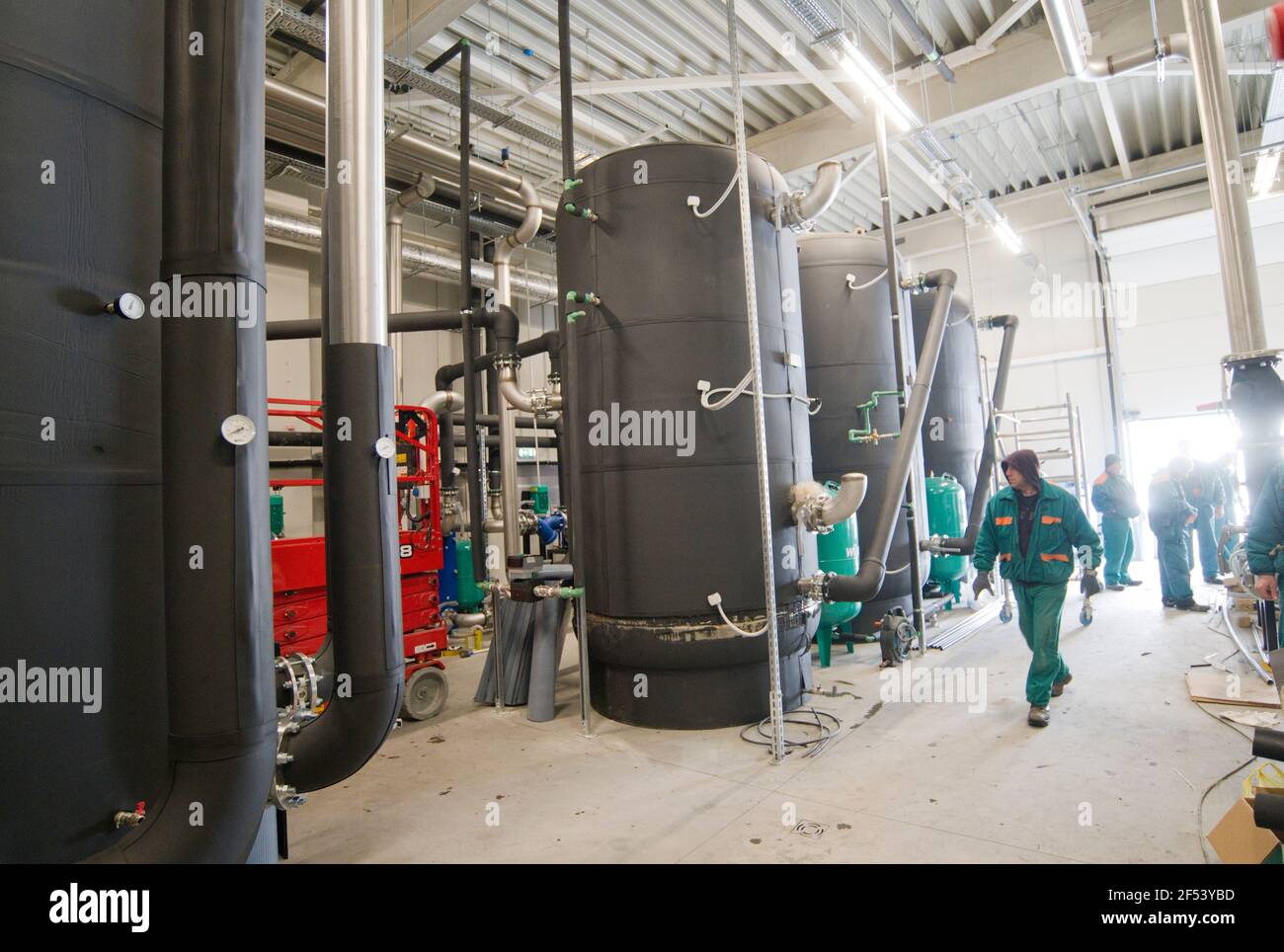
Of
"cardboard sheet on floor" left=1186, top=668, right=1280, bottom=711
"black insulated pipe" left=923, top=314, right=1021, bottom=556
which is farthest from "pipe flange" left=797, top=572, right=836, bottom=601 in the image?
"cardboard sheet on floor" left=1186, top=668, right=1280, bottom=711

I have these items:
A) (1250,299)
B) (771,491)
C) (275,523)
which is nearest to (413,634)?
(275,523)

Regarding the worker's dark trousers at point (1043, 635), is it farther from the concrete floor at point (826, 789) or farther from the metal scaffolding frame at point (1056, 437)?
the metal scaffolding frame at point (1056, 437)

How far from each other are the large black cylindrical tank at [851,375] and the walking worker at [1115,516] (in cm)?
291

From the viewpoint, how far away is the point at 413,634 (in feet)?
13.4

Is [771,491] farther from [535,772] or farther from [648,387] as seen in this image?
[535,772]

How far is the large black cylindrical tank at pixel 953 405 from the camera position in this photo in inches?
265

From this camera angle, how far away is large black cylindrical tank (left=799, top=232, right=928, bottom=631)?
532cm

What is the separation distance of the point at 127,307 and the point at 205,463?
15.7 inches

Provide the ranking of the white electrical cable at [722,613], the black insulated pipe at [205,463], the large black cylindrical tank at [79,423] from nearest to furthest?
the large black cylindrical tank at [79,423] < the black insulated pipe at [205,463] < the white electrical cable at [722,613]

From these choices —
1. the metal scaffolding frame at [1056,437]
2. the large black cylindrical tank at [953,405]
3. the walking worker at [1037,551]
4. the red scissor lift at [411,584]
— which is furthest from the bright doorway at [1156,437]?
the red scissor lift at [411,584]

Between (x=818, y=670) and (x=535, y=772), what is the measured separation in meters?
2.35

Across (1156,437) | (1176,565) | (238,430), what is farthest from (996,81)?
(238,430)

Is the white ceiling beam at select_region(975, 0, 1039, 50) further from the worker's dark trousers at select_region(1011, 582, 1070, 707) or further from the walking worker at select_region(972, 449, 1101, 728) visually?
the worker's dark trousers at select_region(1011, 582, 1070, 707)

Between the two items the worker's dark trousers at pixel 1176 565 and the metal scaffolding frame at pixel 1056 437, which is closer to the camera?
the worker's dark trousers at pixel 1176 565
